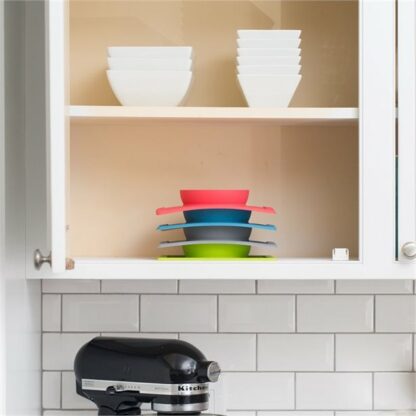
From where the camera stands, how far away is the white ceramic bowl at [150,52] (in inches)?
68.6

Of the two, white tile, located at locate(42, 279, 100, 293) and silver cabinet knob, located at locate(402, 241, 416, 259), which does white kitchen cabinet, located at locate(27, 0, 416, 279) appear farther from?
white tile, located at locate(42, 279, 100, 293)

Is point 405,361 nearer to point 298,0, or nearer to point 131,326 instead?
point 131,326

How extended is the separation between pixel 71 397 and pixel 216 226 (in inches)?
23.0

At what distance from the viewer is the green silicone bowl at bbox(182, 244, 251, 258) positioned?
5.76ft

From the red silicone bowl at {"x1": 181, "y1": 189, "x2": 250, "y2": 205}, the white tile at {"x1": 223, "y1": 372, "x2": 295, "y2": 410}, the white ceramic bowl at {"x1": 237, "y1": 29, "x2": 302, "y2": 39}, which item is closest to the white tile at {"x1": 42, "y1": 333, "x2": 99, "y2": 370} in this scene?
the white tile at {"x1": 223, "y1": 372, "x2": 295, "y2": 410}

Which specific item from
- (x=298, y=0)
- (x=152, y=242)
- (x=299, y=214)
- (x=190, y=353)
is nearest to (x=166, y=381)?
(x=190, y=353)

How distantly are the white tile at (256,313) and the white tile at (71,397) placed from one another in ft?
1.16

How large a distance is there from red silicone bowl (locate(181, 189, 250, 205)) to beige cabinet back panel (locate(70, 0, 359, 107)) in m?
0.19

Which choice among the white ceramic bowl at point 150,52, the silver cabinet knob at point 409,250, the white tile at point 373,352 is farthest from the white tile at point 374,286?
the white ceramic bowl at point 150,52

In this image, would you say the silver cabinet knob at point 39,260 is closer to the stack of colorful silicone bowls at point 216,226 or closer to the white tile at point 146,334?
the stack of colorful silicone bowls at point 216,226

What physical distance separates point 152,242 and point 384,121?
1.82 feet

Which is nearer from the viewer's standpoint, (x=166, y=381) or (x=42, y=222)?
(x=166, y=381)

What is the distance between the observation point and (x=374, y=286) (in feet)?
6.69

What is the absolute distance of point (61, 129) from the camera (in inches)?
63.9
